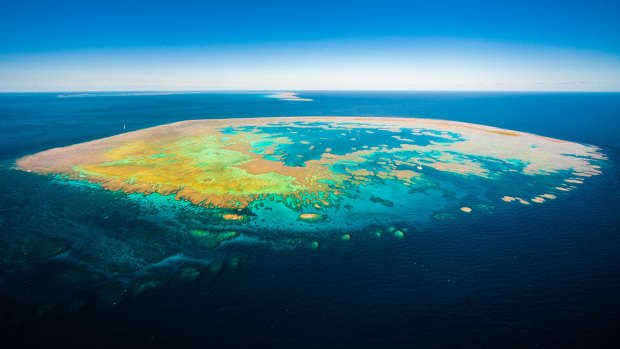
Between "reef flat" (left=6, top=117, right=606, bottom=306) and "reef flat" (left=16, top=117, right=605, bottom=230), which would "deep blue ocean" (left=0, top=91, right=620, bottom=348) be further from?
"reef flat" (left=16, top=117, right=605, bottom=230)

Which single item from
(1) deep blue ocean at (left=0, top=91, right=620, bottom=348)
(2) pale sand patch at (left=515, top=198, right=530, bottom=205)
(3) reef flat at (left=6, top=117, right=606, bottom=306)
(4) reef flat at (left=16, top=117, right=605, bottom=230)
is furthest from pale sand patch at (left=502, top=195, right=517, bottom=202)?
(1) deep blue ocean at (left=0, top=91, right=620, bottom=348)

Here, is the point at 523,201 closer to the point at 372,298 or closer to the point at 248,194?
the point at 372,298

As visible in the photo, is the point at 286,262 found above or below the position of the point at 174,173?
below

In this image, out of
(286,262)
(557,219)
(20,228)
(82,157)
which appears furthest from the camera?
(82,157)

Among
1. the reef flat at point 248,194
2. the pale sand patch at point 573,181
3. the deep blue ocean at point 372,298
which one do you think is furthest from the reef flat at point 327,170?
the deep blue ocean at point 372,298

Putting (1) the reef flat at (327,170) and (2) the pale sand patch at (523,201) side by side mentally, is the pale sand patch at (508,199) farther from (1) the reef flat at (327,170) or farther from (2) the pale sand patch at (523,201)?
(2) the pale sand patch at (523,201)

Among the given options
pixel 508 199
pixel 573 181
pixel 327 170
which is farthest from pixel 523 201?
pixel 327 170

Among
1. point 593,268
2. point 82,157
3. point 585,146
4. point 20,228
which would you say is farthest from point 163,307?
point 585,146

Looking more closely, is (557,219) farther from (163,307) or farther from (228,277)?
(163,307)
